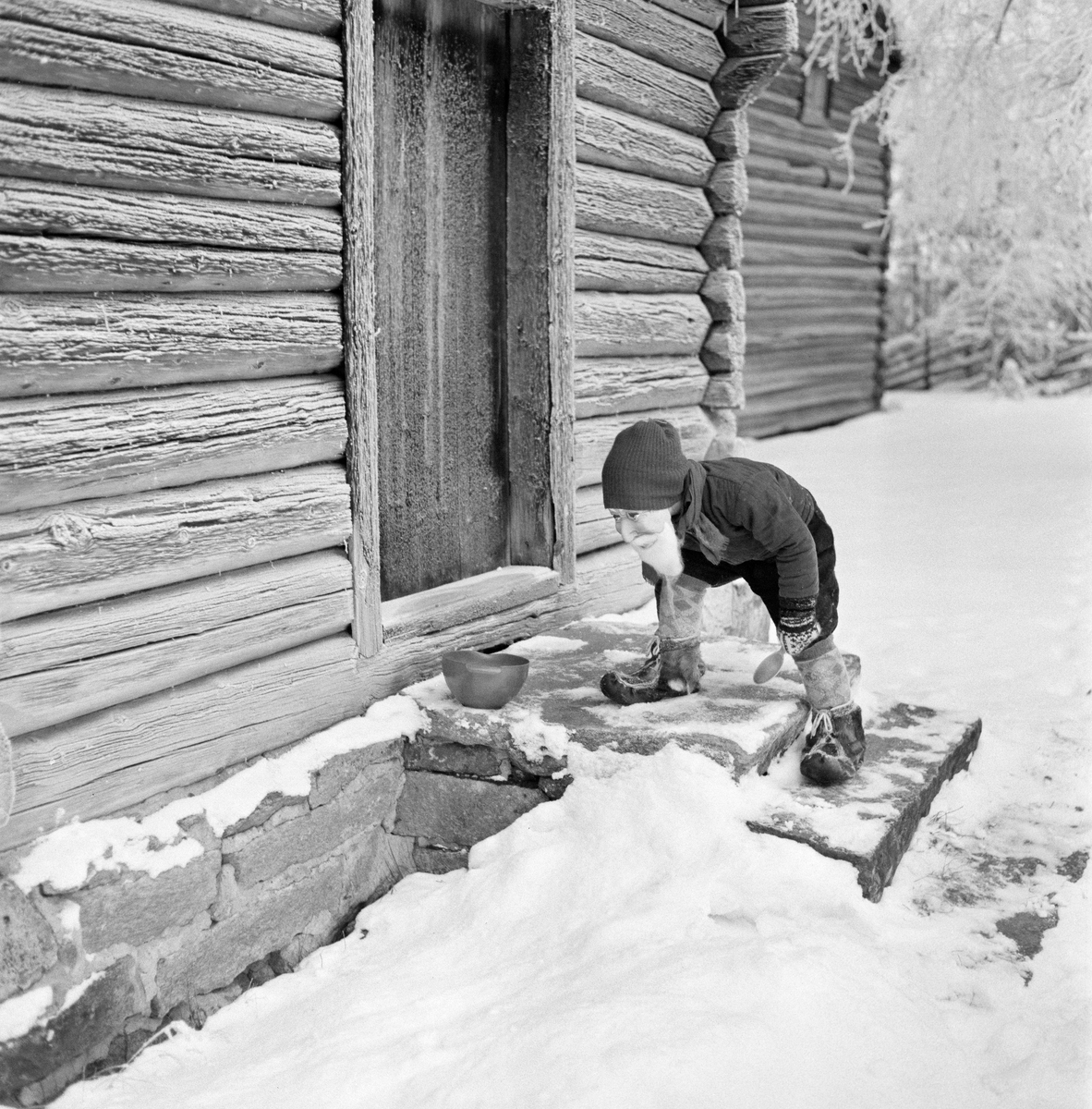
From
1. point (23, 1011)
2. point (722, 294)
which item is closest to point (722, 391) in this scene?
point (722, 294)

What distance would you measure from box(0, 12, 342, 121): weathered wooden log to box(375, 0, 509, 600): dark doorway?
0.61m

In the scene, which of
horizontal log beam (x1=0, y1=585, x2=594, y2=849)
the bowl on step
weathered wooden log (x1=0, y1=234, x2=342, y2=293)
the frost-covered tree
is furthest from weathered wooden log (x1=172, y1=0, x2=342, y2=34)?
the frost-covered tree

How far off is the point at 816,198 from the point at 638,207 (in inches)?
350

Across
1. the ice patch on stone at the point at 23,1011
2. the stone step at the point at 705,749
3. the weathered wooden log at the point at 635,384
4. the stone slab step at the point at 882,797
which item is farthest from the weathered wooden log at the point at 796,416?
the ice patch on stone at the point at 23,1011

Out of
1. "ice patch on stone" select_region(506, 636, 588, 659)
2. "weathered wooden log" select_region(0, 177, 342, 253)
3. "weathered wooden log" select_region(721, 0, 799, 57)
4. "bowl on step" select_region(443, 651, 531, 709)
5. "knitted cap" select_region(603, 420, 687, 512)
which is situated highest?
"weathered wooden log" select_region(721, 0, 799, 57)

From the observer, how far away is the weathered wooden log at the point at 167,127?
2.67 m

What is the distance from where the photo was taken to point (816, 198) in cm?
1308

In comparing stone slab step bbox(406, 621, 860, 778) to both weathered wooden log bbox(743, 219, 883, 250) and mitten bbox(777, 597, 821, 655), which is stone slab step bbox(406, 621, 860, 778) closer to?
mitten bbox(777, 597, 821, 655)

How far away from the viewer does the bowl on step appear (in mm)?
3650

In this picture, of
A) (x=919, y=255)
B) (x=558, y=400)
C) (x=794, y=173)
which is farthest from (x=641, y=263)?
(x=919, y=255)

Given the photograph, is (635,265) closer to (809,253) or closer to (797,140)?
(797,140)

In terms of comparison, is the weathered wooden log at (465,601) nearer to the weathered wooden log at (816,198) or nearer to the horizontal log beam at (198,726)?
the horizontal log beam at (198,726)

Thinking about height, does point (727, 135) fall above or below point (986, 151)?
below

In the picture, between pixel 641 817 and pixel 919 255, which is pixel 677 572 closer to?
pixel 641 817
